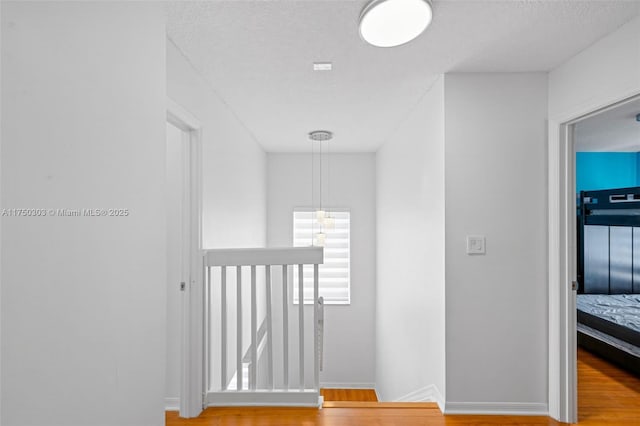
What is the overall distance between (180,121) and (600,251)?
5091 millimetres

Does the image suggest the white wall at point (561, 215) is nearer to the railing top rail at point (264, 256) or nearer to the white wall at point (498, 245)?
the white wall at point (498, 245)

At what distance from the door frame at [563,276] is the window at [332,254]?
3.18 m

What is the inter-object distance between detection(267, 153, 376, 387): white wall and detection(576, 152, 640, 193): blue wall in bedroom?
3045 millimetres

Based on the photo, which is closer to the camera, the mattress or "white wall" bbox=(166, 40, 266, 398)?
"white wall" bbox=(166, 40, 266, 398)

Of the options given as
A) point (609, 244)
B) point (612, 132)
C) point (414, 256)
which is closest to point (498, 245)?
point (414, 256)

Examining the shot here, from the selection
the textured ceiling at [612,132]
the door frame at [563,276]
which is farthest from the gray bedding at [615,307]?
the textured ceiling at [612,132]

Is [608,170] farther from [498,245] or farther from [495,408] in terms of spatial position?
[495,408]

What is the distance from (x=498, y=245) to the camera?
227cm

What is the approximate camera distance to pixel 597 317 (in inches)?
128

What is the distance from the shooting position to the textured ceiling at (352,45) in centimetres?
158

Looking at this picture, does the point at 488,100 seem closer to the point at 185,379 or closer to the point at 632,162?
the point at 185,379

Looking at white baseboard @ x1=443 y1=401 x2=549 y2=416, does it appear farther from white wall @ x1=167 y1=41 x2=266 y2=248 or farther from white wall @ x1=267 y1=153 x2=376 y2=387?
white wall @ x1=267 y1=153 x2=376 y2=387

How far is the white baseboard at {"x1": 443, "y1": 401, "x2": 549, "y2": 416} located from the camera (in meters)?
2.22

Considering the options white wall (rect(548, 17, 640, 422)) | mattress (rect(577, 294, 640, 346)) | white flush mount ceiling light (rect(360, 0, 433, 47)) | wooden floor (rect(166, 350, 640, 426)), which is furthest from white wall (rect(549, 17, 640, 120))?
mattress (rect(577, 294, 640, 346))
